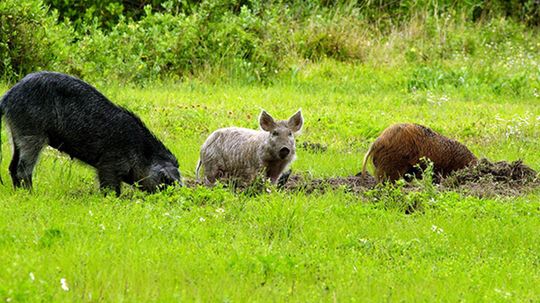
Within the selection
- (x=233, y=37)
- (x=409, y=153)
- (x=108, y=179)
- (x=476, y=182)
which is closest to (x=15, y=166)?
(x=108, y=179)

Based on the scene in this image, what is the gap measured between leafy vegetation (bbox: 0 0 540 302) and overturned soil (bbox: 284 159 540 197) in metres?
0.41

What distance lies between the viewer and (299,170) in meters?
10.7

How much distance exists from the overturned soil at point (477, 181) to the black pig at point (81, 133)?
1.51m

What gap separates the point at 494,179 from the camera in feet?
32.6

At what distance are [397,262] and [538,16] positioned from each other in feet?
61.6

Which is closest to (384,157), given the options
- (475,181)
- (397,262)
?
(475,181)

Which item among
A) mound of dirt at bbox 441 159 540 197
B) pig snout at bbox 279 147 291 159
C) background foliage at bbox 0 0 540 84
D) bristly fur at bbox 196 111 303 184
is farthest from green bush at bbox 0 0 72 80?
mound of dirt at bbox 441 159 540 197

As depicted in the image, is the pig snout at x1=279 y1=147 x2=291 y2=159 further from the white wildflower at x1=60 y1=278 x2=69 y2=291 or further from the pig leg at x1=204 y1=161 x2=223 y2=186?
the white wildflower at x1=60 y1=278 x2=69 y2=291

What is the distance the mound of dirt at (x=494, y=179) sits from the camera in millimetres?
9492

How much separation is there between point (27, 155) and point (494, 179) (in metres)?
4.69

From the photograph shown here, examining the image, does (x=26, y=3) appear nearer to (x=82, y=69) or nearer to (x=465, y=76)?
(x=82, y=69)

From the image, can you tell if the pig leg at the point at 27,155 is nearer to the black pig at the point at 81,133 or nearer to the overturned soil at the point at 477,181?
the black pig at the point at 81,133

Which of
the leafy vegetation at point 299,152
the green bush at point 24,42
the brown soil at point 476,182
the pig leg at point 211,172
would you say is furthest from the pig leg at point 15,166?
the green bush at point 24,42

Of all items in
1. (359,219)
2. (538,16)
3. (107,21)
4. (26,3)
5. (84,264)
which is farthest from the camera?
(538,16)
